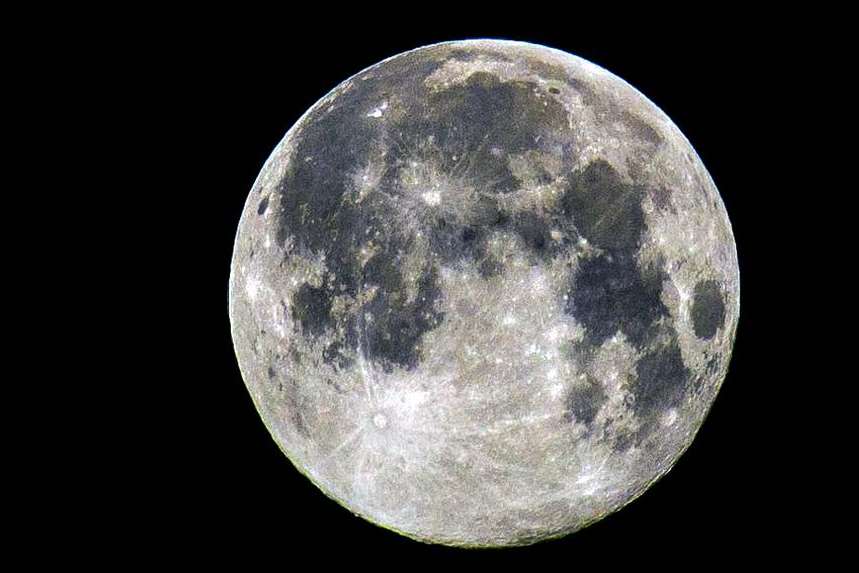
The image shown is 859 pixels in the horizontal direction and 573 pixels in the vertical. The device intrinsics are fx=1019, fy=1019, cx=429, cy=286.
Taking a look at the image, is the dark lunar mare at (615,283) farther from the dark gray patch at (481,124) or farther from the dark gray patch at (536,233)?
the dark gray patch at (481,124)

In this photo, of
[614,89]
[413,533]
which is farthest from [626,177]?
[413,533]

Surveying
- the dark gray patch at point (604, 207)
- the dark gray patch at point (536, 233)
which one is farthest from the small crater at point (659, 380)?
the dark gray patch at point (536, 233)

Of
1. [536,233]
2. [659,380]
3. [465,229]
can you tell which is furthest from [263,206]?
[659,380]

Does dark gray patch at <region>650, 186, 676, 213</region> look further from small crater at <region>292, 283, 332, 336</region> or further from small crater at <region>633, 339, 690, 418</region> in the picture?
small crater at <region>292, 283, 332, 336</region>

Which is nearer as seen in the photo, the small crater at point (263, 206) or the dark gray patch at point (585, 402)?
the dark gray patch at point (585, 402)

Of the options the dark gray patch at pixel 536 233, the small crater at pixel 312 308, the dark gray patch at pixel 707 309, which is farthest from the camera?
the dark gray patch at pixel 707 309

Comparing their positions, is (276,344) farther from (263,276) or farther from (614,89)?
(614,89)

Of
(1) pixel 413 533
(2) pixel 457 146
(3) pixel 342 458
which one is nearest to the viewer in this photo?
(2) pixel 457 146

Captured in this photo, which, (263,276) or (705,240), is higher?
(705,240)

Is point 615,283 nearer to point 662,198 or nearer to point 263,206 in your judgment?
point 662,198
